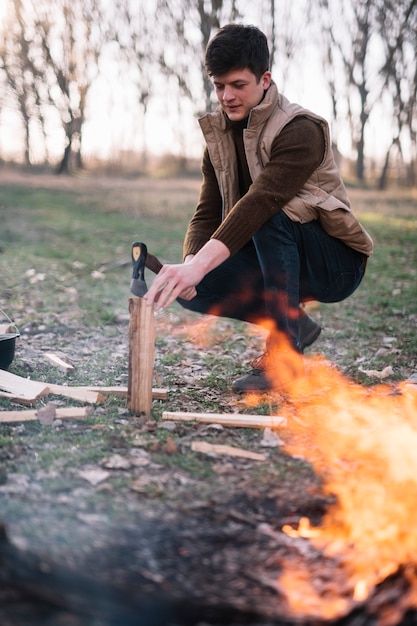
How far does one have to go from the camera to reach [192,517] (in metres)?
2.22

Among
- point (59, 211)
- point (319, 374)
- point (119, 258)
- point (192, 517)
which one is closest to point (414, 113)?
point (59, 211)

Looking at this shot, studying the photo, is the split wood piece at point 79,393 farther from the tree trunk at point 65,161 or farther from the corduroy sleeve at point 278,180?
the tree trunk at point 65,161

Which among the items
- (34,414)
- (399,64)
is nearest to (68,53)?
(399,64)

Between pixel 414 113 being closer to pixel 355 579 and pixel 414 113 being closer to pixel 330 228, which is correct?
pixel 330 228

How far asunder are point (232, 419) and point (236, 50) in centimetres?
176

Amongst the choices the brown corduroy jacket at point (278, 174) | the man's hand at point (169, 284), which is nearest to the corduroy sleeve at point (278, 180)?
the brown corduroy jacket at point (278, 174)

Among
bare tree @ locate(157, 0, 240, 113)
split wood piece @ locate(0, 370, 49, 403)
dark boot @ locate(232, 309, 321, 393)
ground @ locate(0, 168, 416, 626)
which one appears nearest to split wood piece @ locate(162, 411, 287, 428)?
ground @ locate(0, 168, 416, 626)

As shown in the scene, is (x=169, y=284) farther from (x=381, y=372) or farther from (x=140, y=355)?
(x=381, y=372)

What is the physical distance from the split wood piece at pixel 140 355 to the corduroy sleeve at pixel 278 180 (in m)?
0.52

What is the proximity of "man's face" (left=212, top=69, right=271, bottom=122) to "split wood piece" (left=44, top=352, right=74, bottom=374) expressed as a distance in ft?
5.79

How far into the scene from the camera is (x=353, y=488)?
2426 mm

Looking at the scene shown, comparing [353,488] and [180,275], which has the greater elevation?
[180,275]

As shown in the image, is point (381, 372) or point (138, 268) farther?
point (381, 372)

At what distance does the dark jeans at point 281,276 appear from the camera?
3365 millimetres
